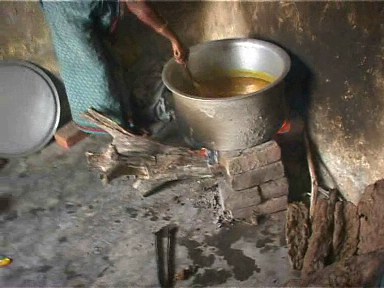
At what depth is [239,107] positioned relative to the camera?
8.68 ft

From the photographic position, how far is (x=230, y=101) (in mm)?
2607

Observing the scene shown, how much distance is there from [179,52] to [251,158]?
2.28 ft

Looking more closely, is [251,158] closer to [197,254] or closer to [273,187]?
[273,187]

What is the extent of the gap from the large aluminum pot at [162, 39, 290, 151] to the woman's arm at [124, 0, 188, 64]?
0.22ft

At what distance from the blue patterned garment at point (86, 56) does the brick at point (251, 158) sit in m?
0.99

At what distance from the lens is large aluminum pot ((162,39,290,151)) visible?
2.66 metres

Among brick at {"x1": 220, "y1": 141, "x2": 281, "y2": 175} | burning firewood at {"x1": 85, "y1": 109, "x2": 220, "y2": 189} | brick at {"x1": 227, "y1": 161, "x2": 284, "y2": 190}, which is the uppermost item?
burning firewood at {"x1": 85, "y1": 109, "x2": 220, "y2": 189}

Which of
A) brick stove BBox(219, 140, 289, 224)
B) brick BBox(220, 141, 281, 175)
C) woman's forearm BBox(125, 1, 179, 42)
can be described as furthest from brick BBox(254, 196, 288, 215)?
woman's forearm BBox(125, 1, 179, 42)

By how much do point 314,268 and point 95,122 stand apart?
5.24ft

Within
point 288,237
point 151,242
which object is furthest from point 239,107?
point 151,242

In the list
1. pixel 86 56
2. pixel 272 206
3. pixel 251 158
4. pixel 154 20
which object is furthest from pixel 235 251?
pixel 86 56

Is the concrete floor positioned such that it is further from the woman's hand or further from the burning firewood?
the woman's hand

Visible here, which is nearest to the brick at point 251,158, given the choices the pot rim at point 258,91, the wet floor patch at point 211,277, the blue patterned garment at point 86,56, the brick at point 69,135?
the pot rim at point 258,91

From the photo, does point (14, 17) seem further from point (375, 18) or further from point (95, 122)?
point (375, 18)
